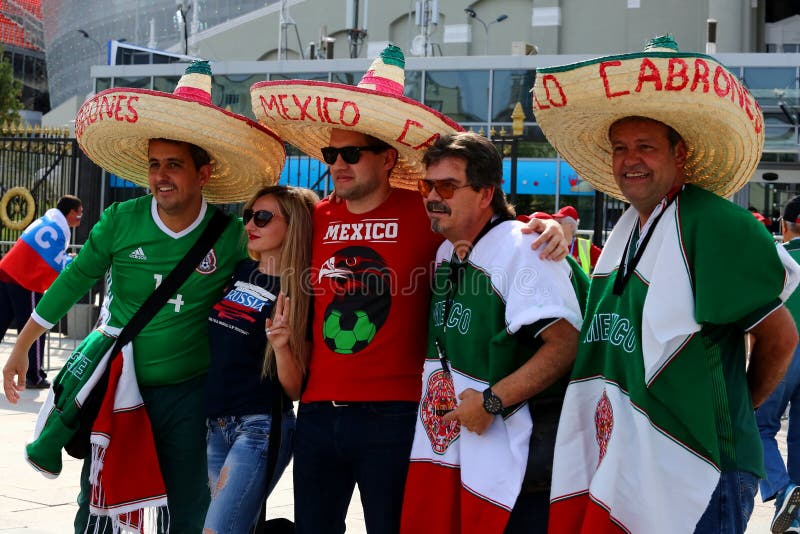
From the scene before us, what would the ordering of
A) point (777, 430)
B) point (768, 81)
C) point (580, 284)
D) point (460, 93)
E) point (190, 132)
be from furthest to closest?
1. point (460, 93)
2. point (768, 81)
3. point (777, 430)
4. point (190, 132)
5. point (580, 284)

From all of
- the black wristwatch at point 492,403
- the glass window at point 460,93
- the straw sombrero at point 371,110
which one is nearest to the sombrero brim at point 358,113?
the straw sombrero at point 371,110

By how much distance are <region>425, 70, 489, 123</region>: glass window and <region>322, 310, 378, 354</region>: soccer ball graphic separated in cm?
1812

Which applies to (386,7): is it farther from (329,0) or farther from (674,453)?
(674,453)

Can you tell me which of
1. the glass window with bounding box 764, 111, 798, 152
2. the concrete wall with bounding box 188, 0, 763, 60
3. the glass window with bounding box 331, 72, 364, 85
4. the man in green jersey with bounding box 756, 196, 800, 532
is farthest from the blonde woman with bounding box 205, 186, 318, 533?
the concrete wall with bounding box 188, 0, 763, 60

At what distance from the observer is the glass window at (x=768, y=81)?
800 inches

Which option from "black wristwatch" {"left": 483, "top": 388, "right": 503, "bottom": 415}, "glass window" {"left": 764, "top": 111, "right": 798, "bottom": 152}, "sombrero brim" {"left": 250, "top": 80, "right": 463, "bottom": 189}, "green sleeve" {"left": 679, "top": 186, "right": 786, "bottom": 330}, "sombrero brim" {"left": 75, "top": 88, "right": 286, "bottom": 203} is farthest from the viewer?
"glass window" {"left": 764, "top": 111, "right": 798, "bottom": 152}

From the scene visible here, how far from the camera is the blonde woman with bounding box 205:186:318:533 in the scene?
385 cm

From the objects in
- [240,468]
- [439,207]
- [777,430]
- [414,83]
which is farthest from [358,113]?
[414,83]

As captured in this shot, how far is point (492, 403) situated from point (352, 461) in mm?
680

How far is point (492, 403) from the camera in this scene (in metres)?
3.27

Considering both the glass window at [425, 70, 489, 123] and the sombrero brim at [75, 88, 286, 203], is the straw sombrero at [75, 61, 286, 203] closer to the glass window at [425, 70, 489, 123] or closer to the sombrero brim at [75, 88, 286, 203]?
the sombrero brim at [75, 88, 286, 203]

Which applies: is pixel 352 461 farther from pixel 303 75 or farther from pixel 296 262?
pixel 303 75

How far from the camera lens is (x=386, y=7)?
119ft

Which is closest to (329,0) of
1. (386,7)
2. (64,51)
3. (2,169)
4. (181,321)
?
(386,7)
